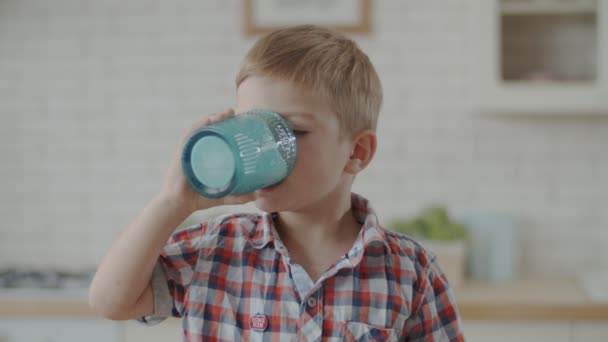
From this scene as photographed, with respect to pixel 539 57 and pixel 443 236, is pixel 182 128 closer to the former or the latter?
pixel 443 236

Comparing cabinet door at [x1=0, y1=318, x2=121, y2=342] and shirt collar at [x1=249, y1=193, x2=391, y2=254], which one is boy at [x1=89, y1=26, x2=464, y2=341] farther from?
cabinet door at [x1=0, y1=318, x2=121, y2=342]

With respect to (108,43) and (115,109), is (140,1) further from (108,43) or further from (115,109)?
(115,109)

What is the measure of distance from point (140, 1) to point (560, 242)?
71.0 inches

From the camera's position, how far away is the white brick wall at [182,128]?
2.69m

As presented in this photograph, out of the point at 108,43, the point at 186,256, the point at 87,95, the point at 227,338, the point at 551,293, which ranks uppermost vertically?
the point at 108,43

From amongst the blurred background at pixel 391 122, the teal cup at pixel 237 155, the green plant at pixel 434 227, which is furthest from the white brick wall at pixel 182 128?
the teal cup at pixel 237 155

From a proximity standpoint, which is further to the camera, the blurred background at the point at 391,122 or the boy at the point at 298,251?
the blurred background at the point at 391,122

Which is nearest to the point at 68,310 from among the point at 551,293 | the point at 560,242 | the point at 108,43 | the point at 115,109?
the point at 115,109

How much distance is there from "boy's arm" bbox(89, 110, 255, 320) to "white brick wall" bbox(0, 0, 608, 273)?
5.70ft

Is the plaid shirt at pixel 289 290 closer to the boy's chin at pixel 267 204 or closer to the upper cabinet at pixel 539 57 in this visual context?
the boy's chin at pixel 267 204

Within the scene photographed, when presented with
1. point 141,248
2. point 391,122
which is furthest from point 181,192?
point 391,122

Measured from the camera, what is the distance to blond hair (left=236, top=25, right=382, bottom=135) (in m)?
1.04

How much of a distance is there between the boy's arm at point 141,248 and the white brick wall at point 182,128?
1738mm

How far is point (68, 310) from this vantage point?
2309 millimetres
